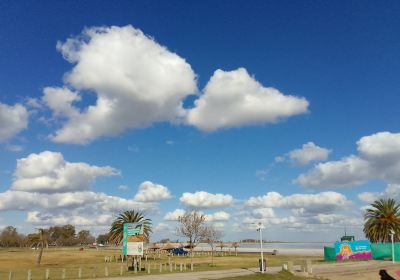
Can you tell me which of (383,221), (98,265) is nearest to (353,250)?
(383,221)

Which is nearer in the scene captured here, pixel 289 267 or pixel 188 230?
pixel 289 267

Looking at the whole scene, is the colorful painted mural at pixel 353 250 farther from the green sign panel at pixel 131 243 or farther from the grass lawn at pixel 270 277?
the green sign panel at pixel 131 243

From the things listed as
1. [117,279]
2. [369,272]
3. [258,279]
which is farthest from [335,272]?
[117,279]

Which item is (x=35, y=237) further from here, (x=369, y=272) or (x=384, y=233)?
(x=384, y=233)

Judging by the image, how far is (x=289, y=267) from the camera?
42.0 m

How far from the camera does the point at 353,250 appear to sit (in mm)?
60875

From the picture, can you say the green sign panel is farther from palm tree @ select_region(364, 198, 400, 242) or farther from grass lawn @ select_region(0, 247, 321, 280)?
palm tree @ select_region(364, 198, 400, 242)

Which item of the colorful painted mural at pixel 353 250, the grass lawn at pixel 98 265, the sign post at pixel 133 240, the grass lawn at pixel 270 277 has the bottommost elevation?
the grass lawn at pixel 98 265

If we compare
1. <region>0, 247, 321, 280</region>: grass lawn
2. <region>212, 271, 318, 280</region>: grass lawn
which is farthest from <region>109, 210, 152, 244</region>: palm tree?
<region>212, 271, 318, 280</region>: grass lawn

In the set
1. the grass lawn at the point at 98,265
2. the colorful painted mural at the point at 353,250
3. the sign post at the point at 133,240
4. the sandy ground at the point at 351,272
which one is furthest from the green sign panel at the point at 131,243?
the colorful painted mural at the point at 353,250

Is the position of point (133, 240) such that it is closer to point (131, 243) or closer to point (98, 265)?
point (131, 243)

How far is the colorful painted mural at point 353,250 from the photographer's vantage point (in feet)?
197

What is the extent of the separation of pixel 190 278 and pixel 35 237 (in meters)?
48.4

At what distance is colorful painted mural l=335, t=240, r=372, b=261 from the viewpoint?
60.0 metres
